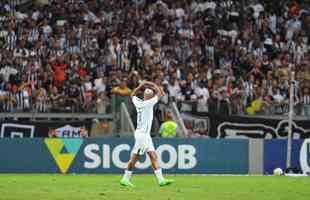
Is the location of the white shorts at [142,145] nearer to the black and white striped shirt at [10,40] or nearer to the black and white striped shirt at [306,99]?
the black and white striped shirt at [306,99]

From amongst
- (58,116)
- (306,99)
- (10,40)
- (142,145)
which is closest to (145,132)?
(142,145)

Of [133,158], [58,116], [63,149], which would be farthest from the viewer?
[58,116]

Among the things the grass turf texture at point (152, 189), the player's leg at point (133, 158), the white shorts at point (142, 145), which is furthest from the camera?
the white shorts at point (142, 145)

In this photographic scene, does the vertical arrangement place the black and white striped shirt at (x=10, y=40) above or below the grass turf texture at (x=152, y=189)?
above

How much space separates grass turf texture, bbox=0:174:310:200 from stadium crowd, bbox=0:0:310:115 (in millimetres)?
6892

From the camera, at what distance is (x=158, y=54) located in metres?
32.2

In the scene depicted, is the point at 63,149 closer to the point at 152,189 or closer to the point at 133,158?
the point at 133,158

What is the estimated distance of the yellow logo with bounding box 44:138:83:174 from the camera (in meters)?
26.1

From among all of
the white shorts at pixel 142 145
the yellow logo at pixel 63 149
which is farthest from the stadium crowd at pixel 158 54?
the white shorts at pixel 142 145

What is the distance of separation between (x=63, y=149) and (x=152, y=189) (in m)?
7.89

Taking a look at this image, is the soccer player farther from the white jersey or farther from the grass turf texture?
the grass turf texture

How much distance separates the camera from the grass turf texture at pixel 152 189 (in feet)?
54.7

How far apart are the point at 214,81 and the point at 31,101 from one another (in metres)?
7.14

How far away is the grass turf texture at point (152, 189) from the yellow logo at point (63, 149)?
10.7ft
